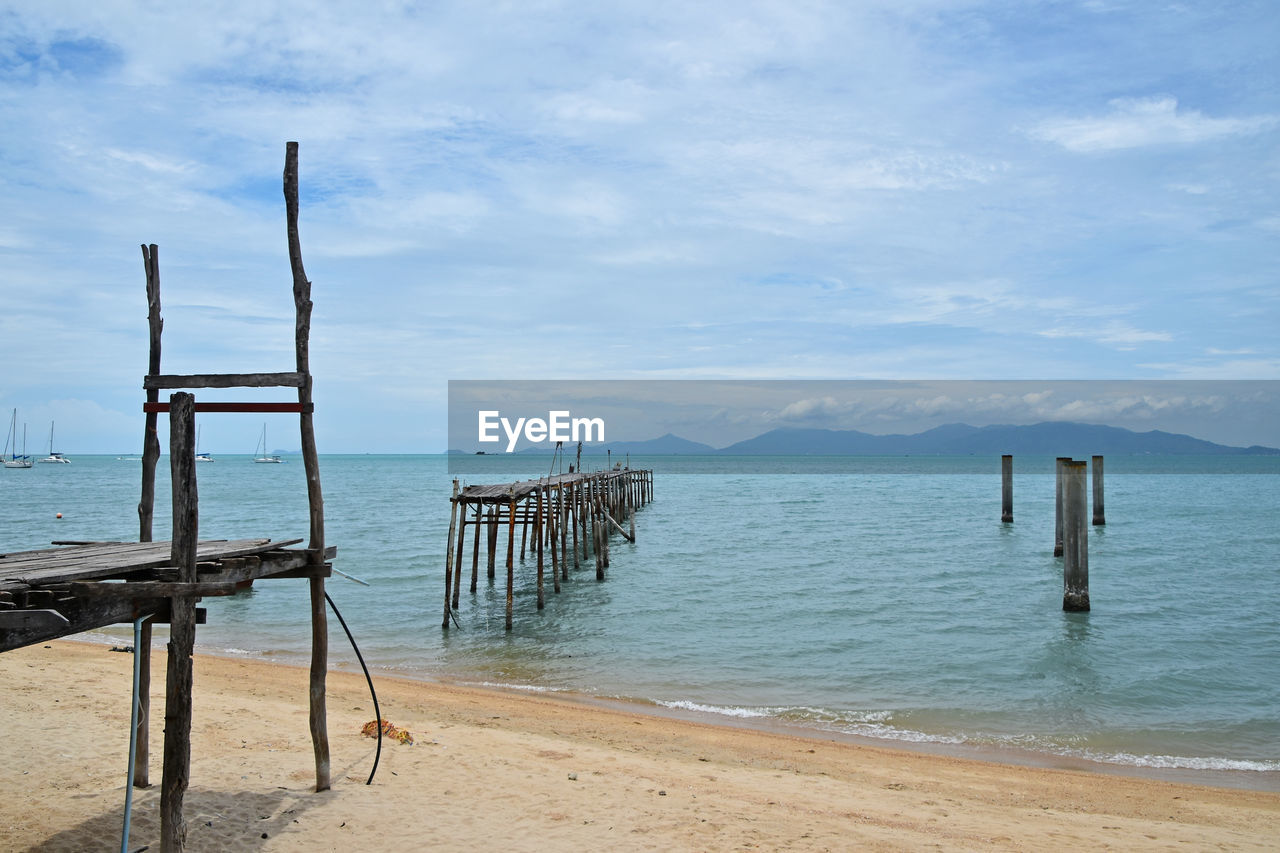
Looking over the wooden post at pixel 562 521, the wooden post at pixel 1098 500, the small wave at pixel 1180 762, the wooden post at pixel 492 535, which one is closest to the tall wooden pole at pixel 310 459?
the small wave at pixel 1180 762

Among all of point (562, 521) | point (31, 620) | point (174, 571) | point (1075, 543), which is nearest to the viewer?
point (31, 620)

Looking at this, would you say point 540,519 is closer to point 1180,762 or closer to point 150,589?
point 1180,762

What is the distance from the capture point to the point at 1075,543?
56.0 feet

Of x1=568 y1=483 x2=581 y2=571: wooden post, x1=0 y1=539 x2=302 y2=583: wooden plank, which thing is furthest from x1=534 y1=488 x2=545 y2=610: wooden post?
x1=0 y1=539 x2=302 y2=583: wooden plank

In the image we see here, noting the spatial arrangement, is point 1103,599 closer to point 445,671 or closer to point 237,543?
point 445,671

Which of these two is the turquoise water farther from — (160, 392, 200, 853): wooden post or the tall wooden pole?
(160, 392, 200, 853): wooden post

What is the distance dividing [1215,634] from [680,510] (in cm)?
3233

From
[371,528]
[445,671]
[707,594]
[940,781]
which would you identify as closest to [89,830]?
[940,781]

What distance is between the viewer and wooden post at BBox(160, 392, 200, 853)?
4.82 m

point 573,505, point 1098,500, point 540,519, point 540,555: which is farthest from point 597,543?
point 1098,500

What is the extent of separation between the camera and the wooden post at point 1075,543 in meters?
16.9

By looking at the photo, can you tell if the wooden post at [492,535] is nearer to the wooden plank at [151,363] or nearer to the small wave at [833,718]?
the small wave at [833,718]

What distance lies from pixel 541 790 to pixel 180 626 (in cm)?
353

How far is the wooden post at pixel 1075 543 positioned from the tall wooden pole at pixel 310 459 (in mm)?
14287
